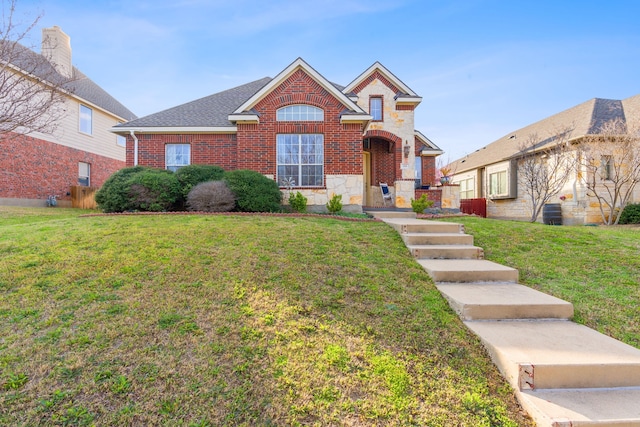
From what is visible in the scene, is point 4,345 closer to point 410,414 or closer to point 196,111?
point 410,414

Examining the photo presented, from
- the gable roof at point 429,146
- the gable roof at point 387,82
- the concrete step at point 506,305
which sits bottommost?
the concrete step at point 506,305

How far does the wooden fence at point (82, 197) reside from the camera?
16906 mm

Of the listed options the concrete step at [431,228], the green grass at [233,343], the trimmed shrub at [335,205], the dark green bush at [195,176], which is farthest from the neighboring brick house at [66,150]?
the concrete step at [431,228]

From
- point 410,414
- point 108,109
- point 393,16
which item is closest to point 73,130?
point 108,109

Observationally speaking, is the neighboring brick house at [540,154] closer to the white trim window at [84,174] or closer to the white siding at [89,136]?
the white siding at [89,136]

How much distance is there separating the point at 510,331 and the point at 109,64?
48.6ft

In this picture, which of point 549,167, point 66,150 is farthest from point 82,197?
point 549,167

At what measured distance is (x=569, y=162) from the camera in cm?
1373

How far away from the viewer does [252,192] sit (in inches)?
384

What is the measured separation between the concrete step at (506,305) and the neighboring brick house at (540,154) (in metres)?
13.2

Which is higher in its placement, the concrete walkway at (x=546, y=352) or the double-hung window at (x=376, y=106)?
the double-hung window at (x=376, y=106)

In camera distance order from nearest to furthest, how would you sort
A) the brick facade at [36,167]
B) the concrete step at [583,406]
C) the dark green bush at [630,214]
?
the concrete step at [583,406] < the dark green bush at [630,214] < the brick facade at [36,167]

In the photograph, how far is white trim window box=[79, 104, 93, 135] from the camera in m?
17.9

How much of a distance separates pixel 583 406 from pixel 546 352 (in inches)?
19.8
